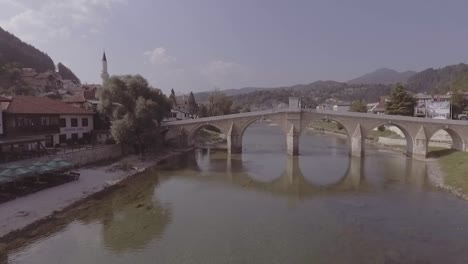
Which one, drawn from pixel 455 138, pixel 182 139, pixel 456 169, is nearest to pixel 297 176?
pixel 456 169

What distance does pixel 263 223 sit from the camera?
14.2 m

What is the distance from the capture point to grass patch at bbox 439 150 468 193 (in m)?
19.7

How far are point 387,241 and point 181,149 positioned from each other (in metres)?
25.3

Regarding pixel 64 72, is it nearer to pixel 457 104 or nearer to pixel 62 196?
pixel 62 196

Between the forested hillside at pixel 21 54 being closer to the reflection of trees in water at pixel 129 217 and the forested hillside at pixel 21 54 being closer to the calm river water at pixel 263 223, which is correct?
the reflection of trees in water at pixel 129 217

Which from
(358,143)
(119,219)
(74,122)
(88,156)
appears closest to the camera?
(119,219)

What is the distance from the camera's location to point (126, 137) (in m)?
25.7

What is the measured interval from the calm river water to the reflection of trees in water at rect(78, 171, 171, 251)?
41mm

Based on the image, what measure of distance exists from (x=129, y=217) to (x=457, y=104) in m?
45.2

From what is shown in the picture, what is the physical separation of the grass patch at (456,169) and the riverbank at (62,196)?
2067cm

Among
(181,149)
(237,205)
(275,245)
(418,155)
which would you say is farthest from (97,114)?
(418,155)

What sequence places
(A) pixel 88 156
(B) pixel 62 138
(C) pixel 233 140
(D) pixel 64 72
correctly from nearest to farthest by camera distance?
(A) pixel 88 156 → (B) pixel 62 138 → (C) pixel 233 140 → (D) pixel 64 72

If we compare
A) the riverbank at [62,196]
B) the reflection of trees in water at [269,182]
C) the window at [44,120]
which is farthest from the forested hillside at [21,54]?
the reflection of trees in water at [269,182]

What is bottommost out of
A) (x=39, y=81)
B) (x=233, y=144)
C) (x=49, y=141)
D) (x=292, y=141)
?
(x=233, y=144)
